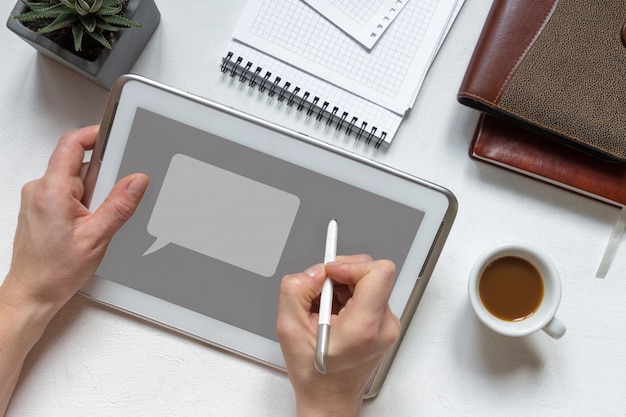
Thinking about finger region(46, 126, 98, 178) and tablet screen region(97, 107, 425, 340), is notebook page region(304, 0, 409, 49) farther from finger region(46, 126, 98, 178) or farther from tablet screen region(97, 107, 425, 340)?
finger region(46, 126, 98, 178)

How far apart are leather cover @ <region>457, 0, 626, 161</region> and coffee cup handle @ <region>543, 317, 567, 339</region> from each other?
0.21 metres

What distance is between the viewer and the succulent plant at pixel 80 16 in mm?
572

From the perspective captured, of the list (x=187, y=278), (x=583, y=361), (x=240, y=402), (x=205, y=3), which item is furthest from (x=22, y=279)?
(x=583, y=361)

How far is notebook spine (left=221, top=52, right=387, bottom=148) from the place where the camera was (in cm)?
70

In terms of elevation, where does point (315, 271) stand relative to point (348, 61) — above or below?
below

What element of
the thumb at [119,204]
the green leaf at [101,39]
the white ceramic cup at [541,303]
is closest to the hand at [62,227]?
the thumb at [119,204]

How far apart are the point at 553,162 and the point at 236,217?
1.35 ft

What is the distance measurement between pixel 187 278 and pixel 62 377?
0.74 ft

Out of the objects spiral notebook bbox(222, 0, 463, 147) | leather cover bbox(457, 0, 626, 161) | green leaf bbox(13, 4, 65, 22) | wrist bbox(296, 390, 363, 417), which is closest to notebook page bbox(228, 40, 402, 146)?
spiral notebook bbox(222, 0, 463, 147)

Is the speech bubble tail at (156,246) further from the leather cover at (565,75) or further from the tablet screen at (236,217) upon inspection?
the leather cover at (565,75)

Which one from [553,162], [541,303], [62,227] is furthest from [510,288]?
[62,227]

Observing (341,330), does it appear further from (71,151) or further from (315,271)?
(71,151)

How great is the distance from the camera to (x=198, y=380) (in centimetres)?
71

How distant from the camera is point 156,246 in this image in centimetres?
68
